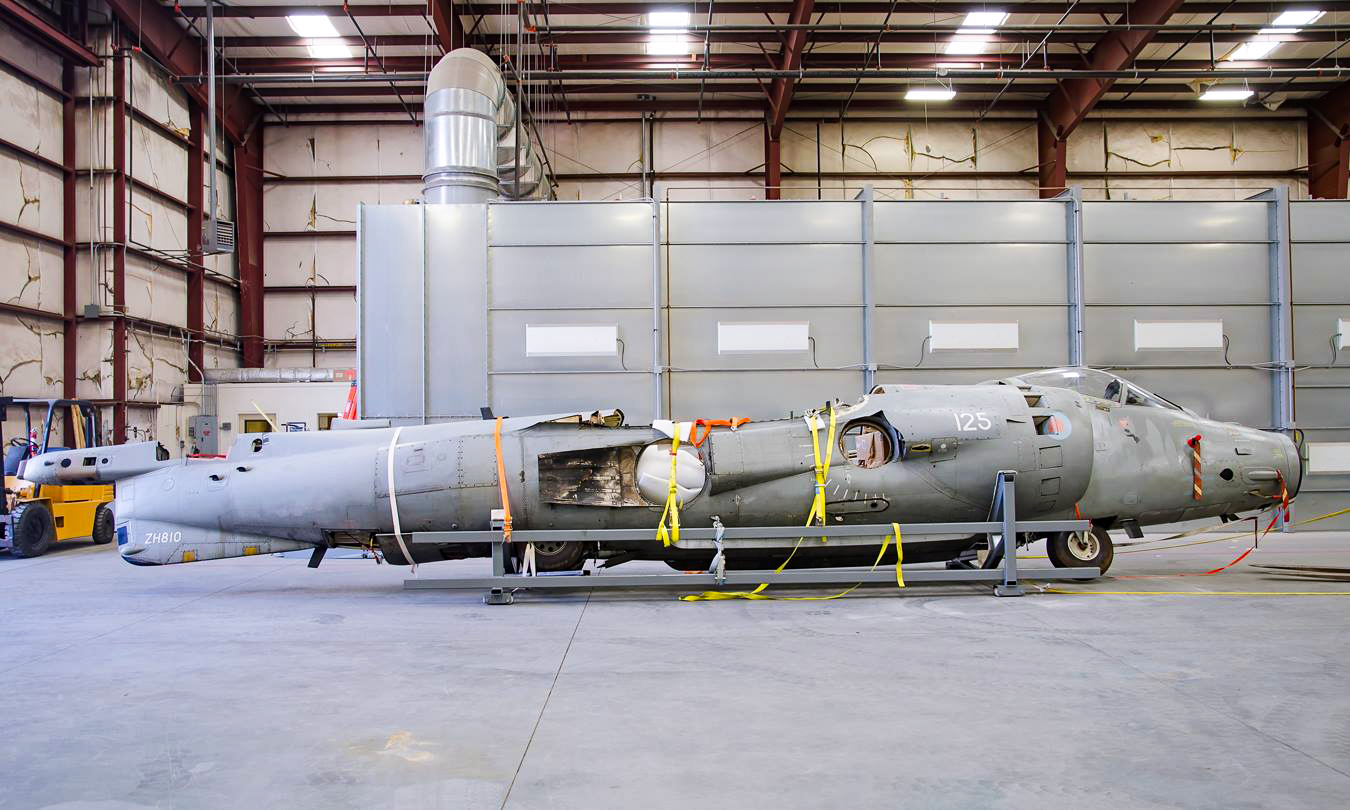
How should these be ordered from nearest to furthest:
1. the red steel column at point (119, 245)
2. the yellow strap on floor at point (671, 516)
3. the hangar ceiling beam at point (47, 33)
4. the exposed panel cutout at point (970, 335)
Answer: the yellow strap on floor at point (671, 516), the exposed panel cutout at point (970, 335), the hangar ceiling beam at point (47, 33), the red steel column at point (119, 245)

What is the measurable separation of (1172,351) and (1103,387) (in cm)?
752

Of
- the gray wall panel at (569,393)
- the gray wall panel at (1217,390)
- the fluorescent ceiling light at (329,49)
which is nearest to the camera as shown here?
the gray wall panel at (569,393)

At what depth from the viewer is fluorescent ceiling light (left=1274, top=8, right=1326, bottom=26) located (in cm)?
2002

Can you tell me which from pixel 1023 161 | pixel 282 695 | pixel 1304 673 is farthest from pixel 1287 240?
pixel 282 695

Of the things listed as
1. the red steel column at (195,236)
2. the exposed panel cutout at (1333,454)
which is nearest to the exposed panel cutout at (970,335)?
the exposed panel cutout at (1333,454)

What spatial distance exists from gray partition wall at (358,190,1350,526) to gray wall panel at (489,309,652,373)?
0.03 m

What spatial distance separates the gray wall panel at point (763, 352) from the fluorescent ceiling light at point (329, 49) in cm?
1442

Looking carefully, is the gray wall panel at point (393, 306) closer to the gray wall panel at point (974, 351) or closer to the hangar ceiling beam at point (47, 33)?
the gray wall panel at point (974, 351)

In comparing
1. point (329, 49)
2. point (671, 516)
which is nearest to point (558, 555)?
point (671, 516)

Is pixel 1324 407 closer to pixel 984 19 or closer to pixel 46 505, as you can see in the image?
pixel 984 19

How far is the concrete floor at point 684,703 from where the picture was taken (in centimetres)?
382

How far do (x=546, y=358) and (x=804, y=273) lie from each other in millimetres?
5190

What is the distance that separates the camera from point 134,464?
9062 mm

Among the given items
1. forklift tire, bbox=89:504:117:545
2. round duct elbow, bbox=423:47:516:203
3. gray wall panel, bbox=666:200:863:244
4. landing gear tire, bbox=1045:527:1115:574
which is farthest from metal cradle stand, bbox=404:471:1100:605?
forklift tire, bbox=89:504:117:545
